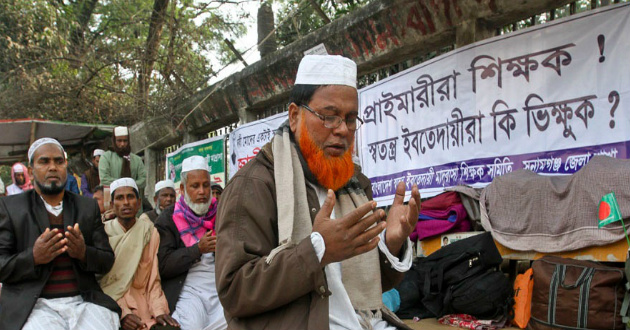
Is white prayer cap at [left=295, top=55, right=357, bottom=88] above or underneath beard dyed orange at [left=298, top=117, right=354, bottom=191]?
above

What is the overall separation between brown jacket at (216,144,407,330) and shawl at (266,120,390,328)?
0.06 meters

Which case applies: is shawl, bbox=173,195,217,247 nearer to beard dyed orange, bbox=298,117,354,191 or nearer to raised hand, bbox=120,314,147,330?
raised hand, bbox=120,314,147,330

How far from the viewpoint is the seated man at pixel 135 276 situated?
14.4 ft

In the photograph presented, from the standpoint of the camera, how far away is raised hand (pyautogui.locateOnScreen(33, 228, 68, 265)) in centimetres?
359

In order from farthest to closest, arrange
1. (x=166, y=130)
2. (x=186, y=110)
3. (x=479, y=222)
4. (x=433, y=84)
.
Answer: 1. (x=166, y=130)
2. (x=186, y=110)
3. (x=433, y=84)
4. (x=479, y=222)

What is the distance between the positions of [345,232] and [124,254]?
3.37 metres

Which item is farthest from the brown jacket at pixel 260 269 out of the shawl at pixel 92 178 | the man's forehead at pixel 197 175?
the shawl at pixel 92 178

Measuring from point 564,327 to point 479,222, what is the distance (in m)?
1.27

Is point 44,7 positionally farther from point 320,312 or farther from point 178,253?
point 320,312

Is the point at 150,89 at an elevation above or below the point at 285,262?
above

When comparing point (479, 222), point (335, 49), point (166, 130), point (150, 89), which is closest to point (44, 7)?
point (150, 89)

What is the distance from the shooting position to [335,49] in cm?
668

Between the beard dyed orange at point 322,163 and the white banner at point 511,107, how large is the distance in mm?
2824

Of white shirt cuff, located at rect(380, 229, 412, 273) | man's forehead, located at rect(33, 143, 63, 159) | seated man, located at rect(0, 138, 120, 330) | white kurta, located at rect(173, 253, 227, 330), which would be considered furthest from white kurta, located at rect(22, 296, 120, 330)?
white shirt cuff, located at rect(380, 229, 412, 273)
